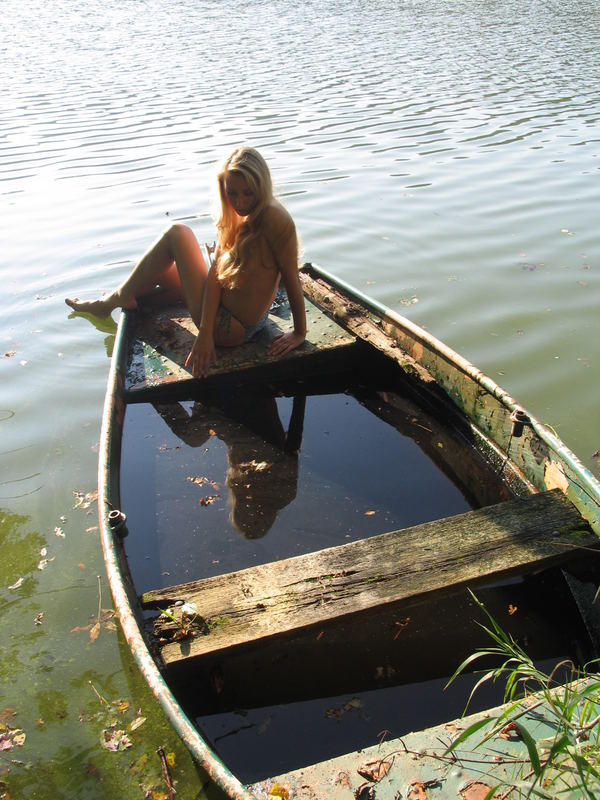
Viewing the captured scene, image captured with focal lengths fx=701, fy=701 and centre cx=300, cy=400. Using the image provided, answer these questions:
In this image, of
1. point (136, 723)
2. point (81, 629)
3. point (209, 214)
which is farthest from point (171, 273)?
point (136, 723)

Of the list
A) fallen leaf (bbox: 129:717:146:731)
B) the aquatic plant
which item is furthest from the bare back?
the aquatic plant

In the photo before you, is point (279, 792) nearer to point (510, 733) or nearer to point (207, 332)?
point (510, 733)

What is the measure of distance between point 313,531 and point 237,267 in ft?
6.45

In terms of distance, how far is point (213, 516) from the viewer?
4043 mm

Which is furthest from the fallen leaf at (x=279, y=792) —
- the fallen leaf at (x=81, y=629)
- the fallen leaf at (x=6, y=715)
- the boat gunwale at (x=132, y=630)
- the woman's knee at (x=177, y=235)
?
the woman's knee at (x=177, y=235)

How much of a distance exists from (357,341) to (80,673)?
9.91 ft

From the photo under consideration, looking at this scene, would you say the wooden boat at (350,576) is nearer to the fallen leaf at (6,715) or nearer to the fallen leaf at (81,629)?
the fallen leaf at (81,629)

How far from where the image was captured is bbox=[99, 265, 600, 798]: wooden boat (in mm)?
2756

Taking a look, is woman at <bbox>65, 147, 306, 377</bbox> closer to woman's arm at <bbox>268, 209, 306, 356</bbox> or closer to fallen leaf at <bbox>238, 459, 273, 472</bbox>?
woman's arm at <bbox>268, 209, 306, 356</bbox>

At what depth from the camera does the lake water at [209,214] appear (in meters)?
3.57

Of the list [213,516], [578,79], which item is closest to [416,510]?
[213,516]

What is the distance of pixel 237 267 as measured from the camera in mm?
4848

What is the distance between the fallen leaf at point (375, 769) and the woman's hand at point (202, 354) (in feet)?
10.2

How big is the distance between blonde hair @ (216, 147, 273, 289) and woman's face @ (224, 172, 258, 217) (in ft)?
0.06
